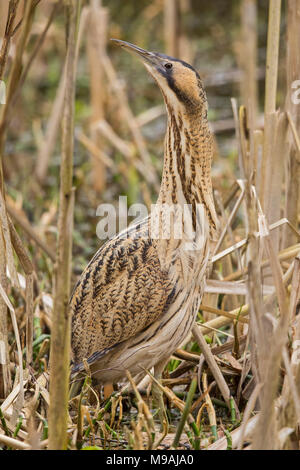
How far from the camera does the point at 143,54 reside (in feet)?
9.14

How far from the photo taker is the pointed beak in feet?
9.07

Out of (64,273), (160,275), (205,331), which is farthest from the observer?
(205,331)

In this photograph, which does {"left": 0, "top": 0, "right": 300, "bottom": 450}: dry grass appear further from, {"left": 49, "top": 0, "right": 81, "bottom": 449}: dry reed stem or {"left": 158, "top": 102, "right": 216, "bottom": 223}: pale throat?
{"left": 158, "top": 102, "right": 216, "bottom": 223}: pale throat

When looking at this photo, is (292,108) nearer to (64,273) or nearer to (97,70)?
(64,273)

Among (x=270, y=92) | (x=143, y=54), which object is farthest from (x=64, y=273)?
(x=270, y=92)

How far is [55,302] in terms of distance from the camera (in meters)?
1.96

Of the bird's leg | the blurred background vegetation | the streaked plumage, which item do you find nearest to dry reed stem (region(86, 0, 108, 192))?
the blurred background vegetation

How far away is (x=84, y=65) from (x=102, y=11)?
9.07ft

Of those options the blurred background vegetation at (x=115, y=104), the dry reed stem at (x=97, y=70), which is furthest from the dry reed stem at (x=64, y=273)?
the dry reed stem at (x=97, y=70)

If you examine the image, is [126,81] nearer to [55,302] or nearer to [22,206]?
[22,206]

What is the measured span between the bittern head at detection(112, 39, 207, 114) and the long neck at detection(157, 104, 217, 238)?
0.12 ft

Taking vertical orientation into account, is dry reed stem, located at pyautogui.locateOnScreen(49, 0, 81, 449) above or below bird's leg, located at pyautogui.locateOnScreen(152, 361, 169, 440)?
above

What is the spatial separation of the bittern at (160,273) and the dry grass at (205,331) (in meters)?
0.13
